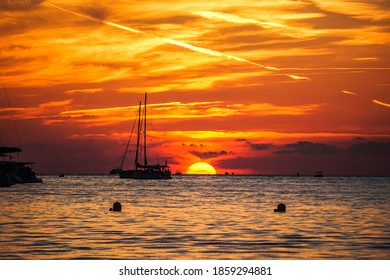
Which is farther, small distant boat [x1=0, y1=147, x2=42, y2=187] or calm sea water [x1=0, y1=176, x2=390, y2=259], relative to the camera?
small distant boat [x1=0, y1=147, x2=42, y2=187]

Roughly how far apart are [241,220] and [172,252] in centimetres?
2313

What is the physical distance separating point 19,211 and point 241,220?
24.0 meters

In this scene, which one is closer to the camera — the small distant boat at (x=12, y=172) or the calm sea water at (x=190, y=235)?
the calm sea water at (x=190, y=235)

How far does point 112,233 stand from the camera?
48125mm

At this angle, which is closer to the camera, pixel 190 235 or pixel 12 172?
pixel 190 235

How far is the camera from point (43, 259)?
35.4 meters

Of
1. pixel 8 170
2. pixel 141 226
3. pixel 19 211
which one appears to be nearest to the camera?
pixel 141 226
